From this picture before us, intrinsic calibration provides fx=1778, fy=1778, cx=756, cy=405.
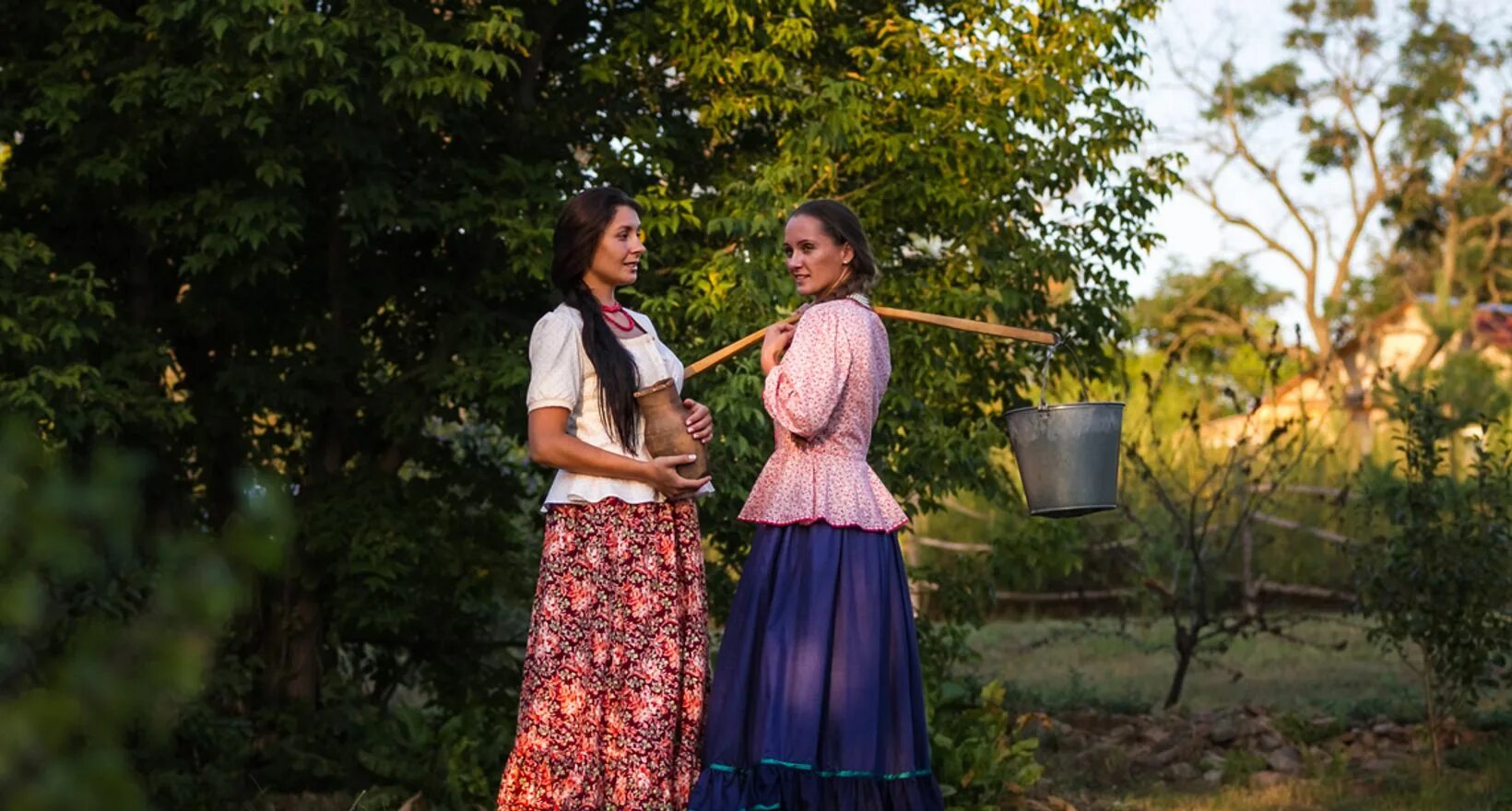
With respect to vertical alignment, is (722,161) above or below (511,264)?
above

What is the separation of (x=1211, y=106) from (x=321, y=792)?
25.6m

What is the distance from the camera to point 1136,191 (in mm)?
7105

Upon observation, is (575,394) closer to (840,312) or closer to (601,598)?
(601,598)

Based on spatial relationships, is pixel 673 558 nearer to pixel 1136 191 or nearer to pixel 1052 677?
pixel 1136 191

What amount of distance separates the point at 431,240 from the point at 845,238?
12.2ft

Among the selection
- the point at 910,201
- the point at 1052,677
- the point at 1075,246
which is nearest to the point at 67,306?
the point at 910,201

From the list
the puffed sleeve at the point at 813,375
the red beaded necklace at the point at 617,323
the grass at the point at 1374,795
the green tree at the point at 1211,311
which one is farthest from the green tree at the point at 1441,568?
the green tree at the point at 1211,311

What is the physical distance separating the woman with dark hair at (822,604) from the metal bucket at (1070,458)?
1.08 feet

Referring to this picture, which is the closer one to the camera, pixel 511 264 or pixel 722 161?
pixel 511 264

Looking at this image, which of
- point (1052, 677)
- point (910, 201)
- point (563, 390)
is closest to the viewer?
point (563, 390)

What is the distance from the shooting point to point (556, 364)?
3668mm

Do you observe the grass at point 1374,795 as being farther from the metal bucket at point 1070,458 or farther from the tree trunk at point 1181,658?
the tree trunk at point 1181,658

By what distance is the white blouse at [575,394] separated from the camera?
367 centimetres

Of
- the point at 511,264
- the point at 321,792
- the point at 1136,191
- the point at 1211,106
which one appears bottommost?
the point at 321,792
